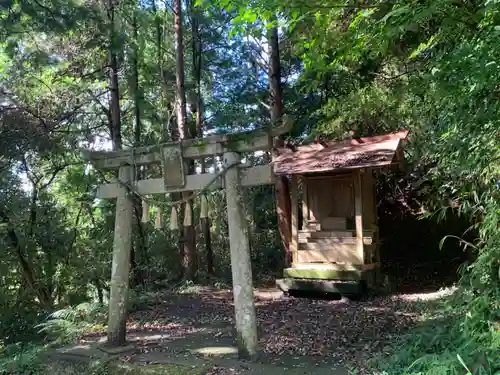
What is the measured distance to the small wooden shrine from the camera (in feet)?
25.4

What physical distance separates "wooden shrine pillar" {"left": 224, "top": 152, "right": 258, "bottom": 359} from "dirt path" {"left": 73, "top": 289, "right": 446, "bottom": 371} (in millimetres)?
286

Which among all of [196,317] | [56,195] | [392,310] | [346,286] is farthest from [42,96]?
[392,310]

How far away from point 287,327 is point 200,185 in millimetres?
2609

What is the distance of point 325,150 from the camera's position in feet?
27.3

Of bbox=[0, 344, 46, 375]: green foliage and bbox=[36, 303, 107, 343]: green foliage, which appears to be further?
bbox=[36, 303, 107, 343]: green foliage

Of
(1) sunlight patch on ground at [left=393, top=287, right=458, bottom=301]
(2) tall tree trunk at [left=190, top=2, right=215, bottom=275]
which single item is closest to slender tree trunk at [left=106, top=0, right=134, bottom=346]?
(1) sunlight patch on ground at [left=393, top=287, right=458, bottom=301]

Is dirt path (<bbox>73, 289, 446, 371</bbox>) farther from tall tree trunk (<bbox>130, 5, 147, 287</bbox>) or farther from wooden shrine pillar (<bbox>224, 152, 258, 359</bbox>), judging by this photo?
tall tree trunk (<bbox>130, 5, 147, 287</bbox>)

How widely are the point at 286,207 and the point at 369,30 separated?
6021 millimetres

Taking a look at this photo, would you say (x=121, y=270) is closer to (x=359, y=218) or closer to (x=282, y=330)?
(x=282, y=330)

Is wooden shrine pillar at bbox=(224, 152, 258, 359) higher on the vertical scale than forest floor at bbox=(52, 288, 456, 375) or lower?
higher

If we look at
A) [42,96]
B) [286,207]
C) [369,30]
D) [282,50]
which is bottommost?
[286,207]

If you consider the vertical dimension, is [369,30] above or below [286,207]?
above

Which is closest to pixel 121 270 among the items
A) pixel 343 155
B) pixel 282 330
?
pixel 282 330

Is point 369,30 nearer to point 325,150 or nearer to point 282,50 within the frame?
point 325,150
